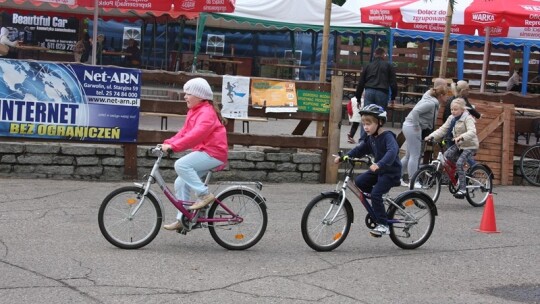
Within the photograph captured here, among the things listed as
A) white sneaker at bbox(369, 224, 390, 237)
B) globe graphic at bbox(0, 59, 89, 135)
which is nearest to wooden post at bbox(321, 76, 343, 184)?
globe graphic at bbox(0, 59, 89, 135)

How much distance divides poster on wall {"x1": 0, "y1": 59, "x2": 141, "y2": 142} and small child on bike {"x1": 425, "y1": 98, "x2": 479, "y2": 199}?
4250mm

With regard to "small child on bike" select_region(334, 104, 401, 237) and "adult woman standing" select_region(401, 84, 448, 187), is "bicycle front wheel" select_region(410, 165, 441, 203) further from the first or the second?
"small child on bike" select_region(334, 104, 401, 237)

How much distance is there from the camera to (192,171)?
8.45m

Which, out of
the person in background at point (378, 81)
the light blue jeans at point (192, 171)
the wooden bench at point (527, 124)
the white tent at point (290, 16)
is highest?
the white tent at point (290, 16)

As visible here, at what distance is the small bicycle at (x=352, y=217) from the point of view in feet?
28.6

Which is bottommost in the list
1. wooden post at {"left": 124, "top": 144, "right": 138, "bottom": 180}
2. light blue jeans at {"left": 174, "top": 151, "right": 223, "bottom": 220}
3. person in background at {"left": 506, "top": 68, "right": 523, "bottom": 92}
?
wooden post at {"left": 124, "top": 144, "right": 138, "bottom": 180}

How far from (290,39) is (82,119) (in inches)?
769

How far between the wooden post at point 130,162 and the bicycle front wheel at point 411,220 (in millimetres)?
4810

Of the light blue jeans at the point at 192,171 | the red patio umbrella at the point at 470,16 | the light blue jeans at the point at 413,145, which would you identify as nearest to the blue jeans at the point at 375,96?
the light blue jeans at the point at 413,145

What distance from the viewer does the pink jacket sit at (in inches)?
331

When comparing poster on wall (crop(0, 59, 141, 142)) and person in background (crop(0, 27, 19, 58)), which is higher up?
person in background (crop(0, 27, 19, 58))

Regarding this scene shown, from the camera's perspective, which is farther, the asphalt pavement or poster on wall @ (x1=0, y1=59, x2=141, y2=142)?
poster on wall @ (x1=0, y1=59, x2=141, y2=142)

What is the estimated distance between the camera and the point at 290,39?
31.4m

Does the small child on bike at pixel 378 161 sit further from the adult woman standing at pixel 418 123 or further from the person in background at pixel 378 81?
the person in background at pixel 378 81
